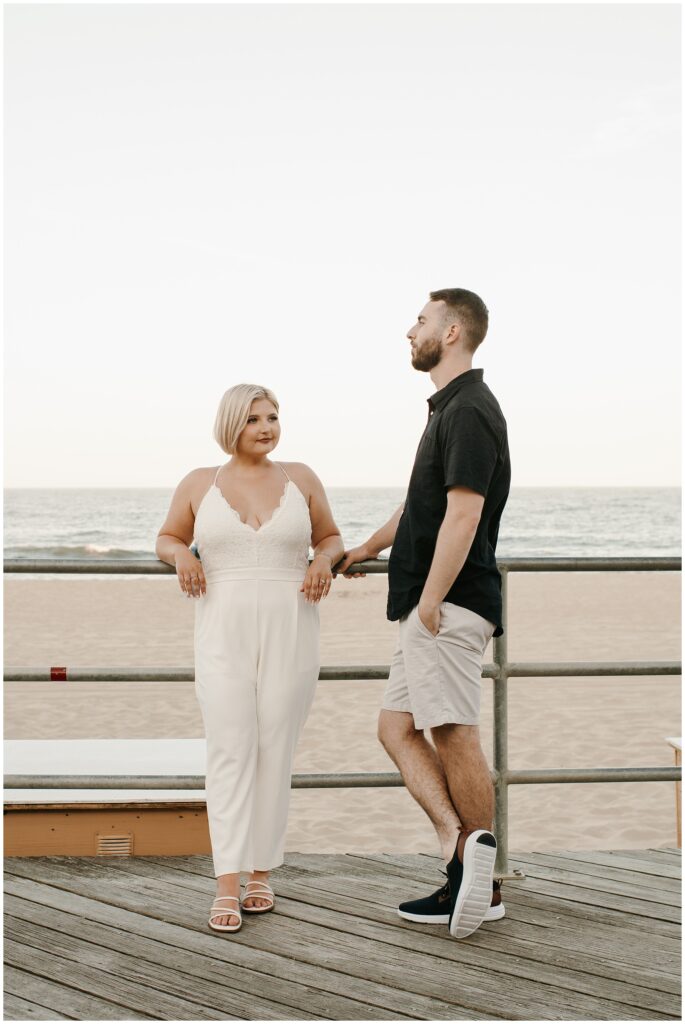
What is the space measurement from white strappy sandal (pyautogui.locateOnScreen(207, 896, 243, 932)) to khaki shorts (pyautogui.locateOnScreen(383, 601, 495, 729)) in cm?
82

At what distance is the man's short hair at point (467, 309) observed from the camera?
3.33 metres

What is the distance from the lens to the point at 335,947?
3.12m

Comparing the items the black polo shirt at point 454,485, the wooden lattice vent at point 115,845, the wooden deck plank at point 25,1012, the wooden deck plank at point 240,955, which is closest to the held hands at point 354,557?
the black polo shirt at point 454,485

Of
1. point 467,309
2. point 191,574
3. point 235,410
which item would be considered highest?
point 467,309

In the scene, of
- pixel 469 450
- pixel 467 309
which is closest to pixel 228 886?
pixel 469 450

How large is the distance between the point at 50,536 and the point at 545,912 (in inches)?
→ 1603

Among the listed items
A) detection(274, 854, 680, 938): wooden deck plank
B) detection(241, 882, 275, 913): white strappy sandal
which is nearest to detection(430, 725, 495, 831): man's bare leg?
detection(274, 854, 680, 938): wooden deck plank

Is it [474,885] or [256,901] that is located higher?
[474,885]

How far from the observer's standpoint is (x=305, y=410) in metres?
52.8

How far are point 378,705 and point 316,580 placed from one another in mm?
7270

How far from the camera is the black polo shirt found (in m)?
3.15

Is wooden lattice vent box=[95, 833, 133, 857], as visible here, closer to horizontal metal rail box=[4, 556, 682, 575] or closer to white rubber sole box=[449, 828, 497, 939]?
horizontal metal rail box=[4, 556, 682, 575]

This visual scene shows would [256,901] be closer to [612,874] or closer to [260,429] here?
[612,874]

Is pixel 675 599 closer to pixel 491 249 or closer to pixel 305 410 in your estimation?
pixel 491 249
